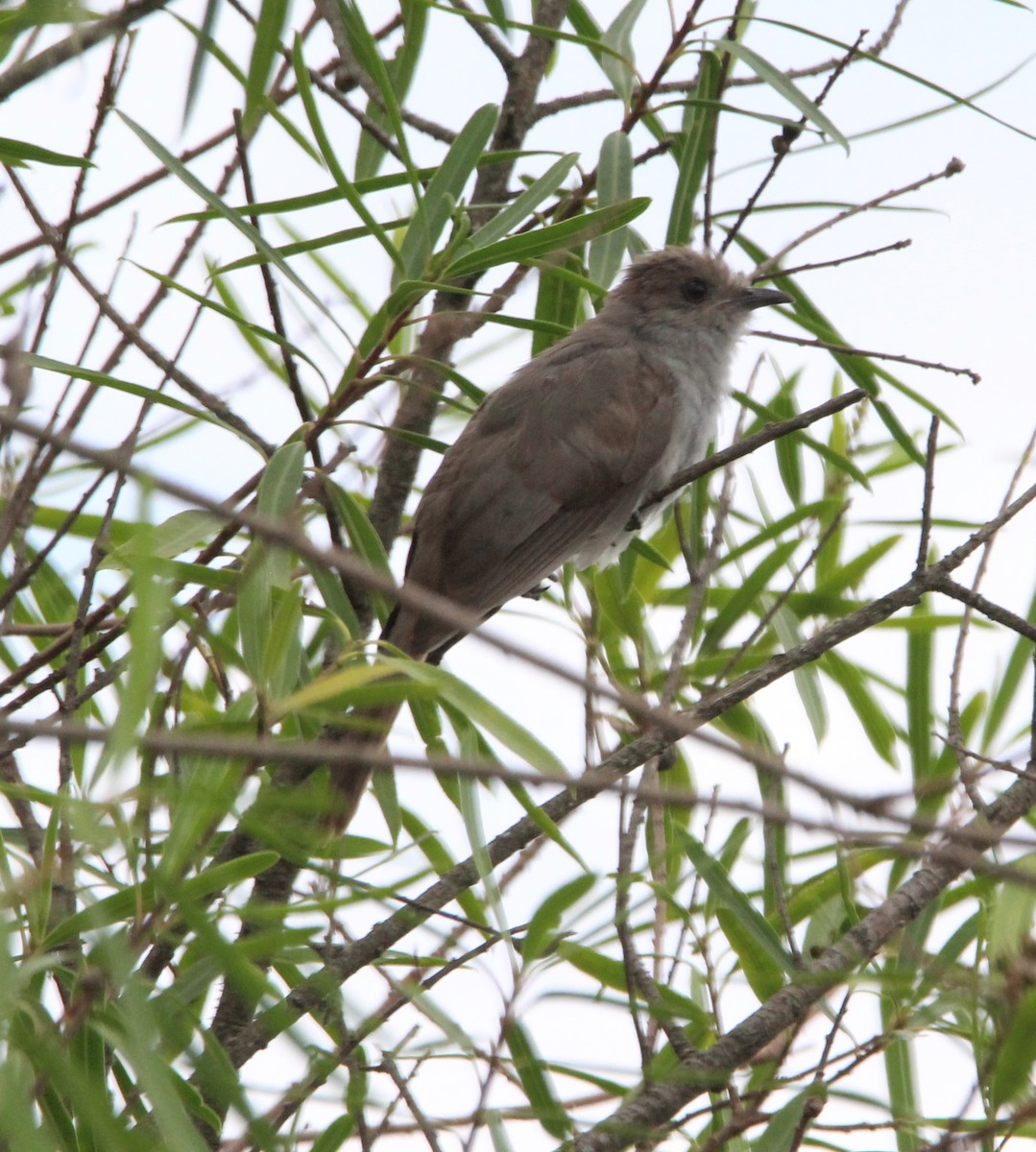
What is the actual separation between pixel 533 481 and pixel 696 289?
1.35 m

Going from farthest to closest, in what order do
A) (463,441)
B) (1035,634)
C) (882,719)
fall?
1. (463,441)
2. (882,719)
3. (1035,634)

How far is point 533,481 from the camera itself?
4.75 m

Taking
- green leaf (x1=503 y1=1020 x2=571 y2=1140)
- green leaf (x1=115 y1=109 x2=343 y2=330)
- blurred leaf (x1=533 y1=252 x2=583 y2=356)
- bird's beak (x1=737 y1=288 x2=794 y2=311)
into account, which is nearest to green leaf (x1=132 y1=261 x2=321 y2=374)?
green leaf (x1=115 y1=109 x2=343 y2=330)

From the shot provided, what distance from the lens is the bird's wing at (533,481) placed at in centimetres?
461

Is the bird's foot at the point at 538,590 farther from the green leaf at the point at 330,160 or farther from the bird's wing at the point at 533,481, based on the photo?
the green leaf at the point at 330,160

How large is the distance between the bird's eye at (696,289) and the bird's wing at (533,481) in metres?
0.76

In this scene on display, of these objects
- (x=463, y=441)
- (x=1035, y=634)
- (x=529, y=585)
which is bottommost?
(x=1035, y=634)

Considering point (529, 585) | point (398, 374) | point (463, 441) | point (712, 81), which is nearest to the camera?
point (398, 374)

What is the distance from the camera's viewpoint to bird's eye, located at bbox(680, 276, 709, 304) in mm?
5629

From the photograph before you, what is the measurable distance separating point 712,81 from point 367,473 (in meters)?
1.41

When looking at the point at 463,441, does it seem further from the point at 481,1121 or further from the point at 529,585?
the point at 481,1121

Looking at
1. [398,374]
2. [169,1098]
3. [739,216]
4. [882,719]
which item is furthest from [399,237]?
[169,1098]

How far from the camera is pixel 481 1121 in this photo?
2.29 m

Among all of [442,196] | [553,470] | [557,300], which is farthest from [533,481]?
[442,196]
